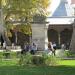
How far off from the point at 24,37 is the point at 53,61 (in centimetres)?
4904

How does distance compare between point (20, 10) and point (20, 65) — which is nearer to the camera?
point (20, 65)

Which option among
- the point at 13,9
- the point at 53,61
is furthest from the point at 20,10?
the point at 53,61

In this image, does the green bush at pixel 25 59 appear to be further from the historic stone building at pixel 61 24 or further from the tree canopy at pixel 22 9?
the historic stone building at pixel 61 24

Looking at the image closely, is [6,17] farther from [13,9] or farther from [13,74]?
[13,74]

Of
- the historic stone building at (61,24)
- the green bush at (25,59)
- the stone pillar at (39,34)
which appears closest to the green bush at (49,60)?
the green bush at (25,59)

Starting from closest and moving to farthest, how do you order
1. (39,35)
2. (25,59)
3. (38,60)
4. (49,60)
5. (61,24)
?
1. (38,60)
2. (25,59)
3. (49,60)
4. (39,35)
5. (61,24)

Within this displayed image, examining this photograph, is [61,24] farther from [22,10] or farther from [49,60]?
[49,60]

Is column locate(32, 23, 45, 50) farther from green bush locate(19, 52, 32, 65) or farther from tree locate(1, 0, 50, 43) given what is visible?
green bush locate(19, 52, 32, 65)

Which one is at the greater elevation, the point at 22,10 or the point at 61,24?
the point at 22,10

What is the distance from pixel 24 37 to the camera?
76000 millimetres

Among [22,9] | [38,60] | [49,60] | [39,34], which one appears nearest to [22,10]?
[22,9]

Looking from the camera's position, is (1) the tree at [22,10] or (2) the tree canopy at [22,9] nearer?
(2) the tree canopy at [22,9]

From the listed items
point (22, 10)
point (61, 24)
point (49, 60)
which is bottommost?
point (49, 60)

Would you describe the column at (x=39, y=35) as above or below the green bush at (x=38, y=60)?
above
